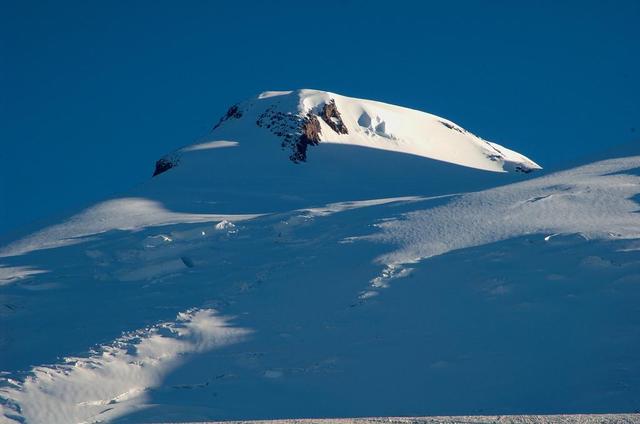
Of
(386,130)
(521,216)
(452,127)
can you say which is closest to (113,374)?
(521,216)

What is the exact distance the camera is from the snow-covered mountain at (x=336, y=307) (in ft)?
56.9

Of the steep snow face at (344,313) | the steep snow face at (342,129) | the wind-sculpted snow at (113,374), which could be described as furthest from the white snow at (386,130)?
the wind-sculpted snow at (113,374)

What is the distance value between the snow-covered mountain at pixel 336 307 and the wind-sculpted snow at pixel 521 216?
0.10 m

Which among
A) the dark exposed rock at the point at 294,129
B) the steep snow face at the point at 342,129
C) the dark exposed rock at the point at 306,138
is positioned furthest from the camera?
the steep snow face at the point at 342,129

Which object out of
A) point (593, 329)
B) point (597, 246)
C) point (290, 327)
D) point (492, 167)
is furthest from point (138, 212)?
point (492, 167)

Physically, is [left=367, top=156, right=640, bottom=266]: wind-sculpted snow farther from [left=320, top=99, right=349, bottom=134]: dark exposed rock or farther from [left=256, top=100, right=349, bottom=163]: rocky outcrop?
[left=320, top=99, right=349, bottom=134]: dark exposed rock

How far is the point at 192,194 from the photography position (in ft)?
133

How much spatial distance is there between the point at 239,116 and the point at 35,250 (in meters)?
25.4

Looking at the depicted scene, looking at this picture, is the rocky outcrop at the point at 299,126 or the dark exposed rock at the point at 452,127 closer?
the rocky outcrop at the point at 299,126

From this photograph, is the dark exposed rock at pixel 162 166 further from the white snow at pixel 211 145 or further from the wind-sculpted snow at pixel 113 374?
the wind-sculpted snow at pixel 113 374

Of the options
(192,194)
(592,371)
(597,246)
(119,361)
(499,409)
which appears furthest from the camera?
(192,194)

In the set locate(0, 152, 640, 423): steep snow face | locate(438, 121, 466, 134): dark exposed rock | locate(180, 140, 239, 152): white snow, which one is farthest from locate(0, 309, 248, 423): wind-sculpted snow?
locate(438, 121, 466, 134): dark exposed rock

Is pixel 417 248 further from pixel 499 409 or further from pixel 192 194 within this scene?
pixel 192 194

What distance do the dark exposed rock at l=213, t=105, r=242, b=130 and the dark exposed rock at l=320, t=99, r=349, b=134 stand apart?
523 centimetres
